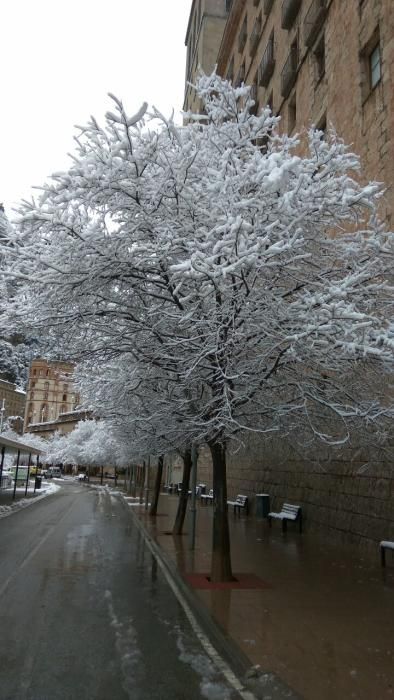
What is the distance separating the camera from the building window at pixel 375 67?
15.5 m

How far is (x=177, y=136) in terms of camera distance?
748 cm

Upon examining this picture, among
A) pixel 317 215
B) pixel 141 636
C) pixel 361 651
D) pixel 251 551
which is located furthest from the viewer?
pixel 251 551

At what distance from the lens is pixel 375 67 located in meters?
15.9

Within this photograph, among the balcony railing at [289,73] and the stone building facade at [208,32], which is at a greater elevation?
the stone building facade at [208,32]

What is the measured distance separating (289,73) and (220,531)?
19.1 meters

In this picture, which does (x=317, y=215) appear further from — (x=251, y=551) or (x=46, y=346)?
(x=251, y=551)

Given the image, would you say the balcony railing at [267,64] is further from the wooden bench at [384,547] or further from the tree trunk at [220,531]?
the wooden bench at [384,547]

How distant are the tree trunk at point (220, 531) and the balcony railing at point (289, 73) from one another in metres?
17.8

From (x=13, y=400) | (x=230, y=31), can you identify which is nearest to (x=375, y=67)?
(x=230, y=31)

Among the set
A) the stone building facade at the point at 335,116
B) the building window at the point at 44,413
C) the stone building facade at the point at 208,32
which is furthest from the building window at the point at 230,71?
the building window at the point at 44,413

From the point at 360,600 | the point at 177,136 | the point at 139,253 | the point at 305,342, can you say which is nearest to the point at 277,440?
the point at 360,600

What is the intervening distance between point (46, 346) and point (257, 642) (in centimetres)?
588

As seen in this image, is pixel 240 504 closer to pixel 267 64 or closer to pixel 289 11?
pixel 267 64

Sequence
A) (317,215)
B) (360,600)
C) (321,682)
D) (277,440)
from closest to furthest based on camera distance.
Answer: (321,682)
(317,215)
(360,600)
(277,440)
